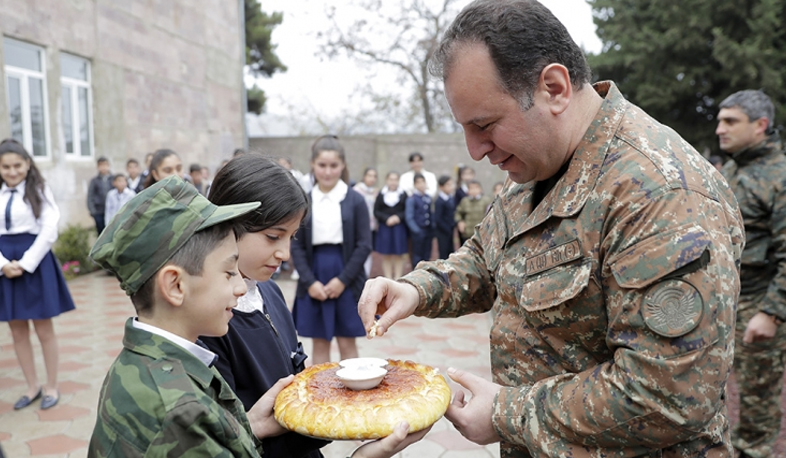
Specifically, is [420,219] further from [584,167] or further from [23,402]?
[584,167]

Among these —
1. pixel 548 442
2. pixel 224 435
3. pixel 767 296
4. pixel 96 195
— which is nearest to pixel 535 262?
pixel 548 442

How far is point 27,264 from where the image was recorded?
15.0 ft

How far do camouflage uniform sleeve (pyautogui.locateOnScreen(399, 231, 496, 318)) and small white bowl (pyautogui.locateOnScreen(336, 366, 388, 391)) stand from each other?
42cm

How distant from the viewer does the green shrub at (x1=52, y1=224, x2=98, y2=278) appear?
10.5m

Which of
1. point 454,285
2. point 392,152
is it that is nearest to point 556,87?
point 454,285

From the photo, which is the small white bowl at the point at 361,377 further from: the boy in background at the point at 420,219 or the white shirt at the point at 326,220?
the boy in background at the point at 420,219

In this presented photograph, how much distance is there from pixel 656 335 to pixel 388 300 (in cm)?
99

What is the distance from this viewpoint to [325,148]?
4551 millimetres

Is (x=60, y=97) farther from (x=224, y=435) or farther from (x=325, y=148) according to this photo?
(x=224, y=435)

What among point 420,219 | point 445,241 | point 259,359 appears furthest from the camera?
point 445,241

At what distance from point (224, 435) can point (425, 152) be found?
16.4 m

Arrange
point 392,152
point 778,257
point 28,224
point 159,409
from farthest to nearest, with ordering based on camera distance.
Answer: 1. point 392,152
2. point 28,224
3. point 778,257
4. point 159,409

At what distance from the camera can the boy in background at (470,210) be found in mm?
10273

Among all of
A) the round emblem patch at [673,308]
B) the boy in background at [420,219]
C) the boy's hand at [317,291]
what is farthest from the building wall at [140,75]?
the round emblem patch at [673,308]
